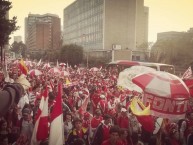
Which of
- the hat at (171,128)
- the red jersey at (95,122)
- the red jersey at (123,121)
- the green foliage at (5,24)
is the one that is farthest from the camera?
the green foliage at (5,24)

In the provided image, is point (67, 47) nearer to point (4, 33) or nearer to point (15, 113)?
point (4, 33)

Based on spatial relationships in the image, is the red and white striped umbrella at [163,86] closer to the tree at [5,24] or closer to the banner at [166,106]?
the banner at [166,106]

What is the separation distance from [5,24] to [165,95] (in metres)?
24.3

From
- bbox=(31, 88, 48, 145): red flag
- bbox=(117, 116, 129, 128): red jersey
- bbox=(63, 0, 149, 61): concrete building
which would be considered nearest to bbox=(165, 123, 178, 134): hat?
bbox=(117, 116, 129, 128): red jersey

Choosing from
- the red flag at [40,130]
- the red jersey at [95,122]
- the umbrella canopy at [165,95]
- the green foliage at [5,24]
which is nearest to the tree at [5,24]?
the green foliage at [5,24]

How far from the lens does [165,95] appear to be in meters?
5.16

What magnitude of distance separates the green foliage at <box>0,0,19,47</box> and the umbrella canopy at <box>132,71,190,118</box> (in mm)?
22638

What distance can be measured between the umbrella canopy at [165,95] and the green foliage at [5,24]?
2264cm

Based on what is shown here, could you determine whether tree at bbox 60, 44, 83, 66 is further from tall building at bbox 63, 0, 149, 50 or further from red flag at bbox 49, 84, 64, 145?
red flag at bbox 49, 84, 64, 145

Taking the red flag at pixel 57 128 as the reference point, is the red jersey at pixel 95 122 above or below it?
below

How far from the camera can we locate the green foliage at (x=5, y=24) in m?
25.8

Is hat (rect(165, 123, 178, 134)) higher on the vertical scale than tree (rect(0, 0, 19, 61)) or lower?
lower

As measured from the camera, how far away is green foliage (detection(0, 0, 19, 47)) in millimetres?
25834

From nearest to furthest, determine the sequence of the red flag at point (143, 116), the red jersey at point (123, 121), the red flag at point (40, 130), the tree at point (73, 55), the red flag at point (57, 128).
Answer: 1. the red flag at point (57, 128)
2. the red flag at point (40, 130)
3. the red flag at point (143, 116)
4. the red jersey at point (123, 121)
5. the tree at point (73, 55)
